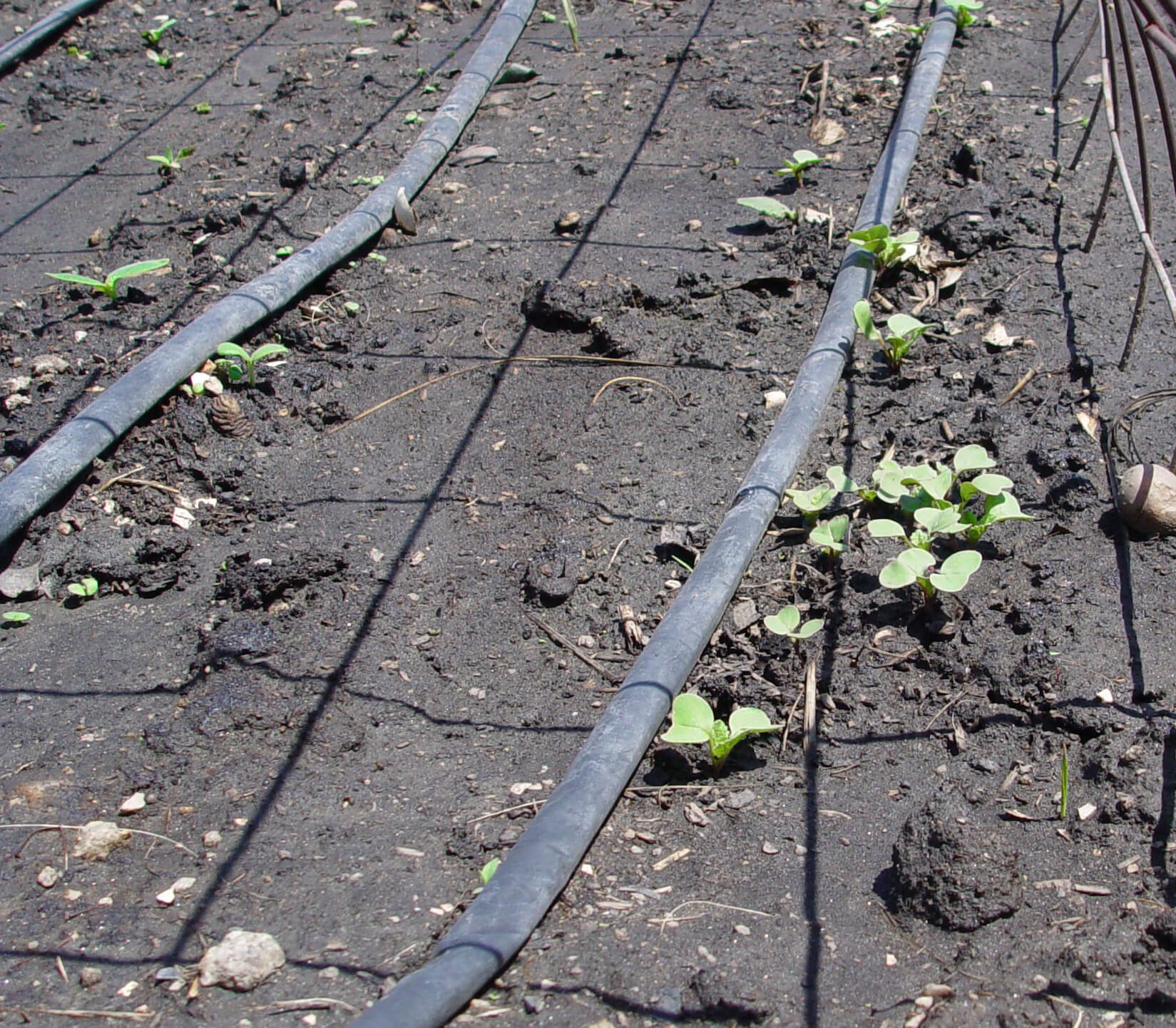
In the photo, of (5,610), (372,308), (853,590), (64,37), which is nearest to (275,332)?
(372,308)

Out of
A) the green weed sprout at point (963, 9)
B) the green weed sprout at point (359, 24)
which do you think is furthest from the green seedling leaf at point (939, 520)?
the green weed sprout at point (359, 24)

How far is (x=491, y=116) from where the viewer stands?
4090 millimetres

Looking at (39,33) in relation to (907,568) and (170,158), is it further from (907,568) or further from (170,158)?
(907,568)

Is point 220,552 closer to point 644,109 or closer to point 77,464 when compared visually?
point 77,464

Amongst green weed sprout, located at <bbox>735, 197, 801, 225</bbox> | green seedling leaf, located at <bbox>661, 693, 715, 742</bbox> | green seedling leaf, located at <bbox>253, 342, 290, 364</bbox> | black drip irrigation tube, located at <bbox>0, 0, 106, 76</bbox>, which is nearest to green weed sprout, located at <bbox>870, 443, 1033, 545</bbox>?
green seedling leaf, located at <bbox>661, 693, 715, 742</bbox>

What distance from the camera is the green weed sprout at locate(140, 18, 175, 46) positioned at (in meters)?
4.76

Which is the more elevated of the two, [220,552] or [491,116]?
[491,116]

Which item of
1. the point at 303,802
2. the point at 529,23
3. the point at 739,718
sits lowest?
the point at 303,802

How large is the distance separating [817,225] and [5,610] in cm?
254

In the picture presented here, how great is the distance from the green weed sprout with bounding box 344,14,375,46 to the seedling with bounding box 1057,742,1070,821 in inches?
175

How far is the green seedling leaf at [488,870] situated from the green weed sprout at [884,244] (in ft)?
6.69

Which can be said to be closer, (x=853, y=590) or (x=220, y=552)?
(x=853, y=590)

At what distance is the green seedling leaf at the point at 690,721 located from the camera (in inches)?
67.5

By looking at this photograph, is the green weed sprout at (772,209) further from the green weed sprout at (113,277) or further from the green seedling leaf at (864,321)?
the green weed sprout at (113,277)
